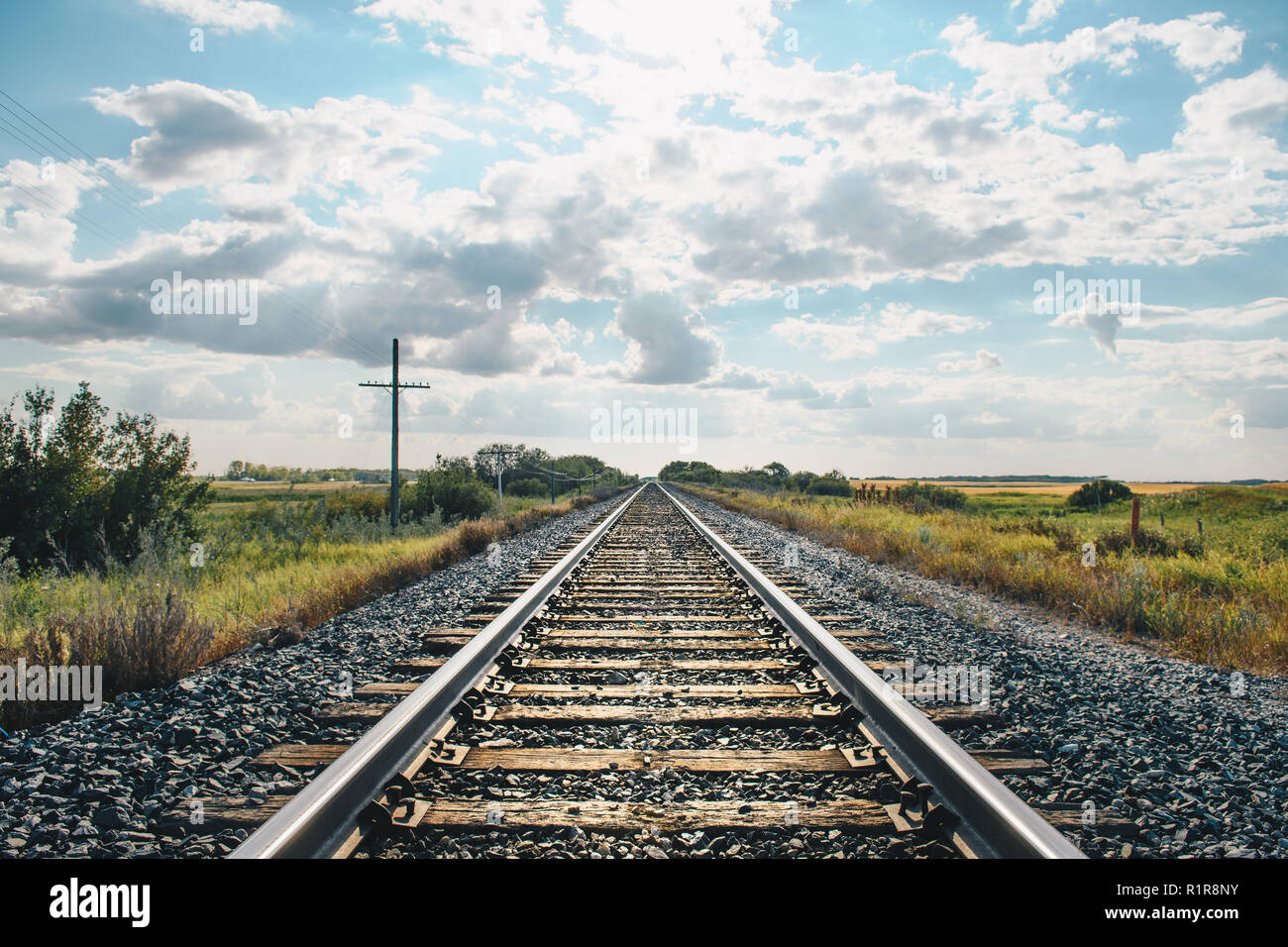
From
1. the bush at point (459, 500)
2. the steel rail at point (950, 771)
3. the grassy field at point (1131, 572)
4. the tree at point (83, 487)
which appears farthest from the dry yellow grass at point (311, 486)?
the steel rail at point (950, 771)

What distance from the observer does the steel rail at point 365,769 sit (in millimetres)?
2139

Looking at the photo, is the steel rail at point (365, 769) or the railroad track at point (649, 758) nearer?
the steel rail at point (365, 769)

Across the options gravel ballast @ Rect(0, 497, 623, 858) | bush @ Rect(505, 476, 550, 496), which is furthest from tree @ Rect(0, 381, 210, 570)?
bush @ Rect(505, 476, 550, 496)

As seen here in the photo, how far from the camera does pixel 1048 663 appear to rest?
476cm

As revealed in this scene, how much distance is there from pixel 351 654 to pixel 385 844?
108 inches

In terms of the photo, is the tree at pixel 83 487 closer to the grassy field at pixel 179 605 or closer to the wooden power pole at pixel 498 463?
the grassy field at pixel 179 605

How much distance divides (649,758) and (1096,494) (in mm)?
36276

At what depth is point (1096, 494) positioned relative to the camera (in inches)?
1294

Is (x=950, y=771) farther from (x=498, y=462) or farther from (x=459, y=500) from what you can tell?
(x=498, y=462)

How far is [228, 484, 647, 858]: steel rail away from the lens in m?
2.14

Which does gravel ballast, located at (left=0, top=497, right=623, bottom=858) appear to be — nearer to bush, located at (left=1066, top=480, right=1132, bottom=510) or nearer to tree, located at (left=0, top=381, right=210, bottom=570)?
tree, located at (left=0, top=381, right=210, bottom=570)

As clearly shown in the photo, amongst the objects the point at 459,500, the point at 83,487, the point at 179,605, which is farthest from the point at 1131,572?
the point at 459,500
